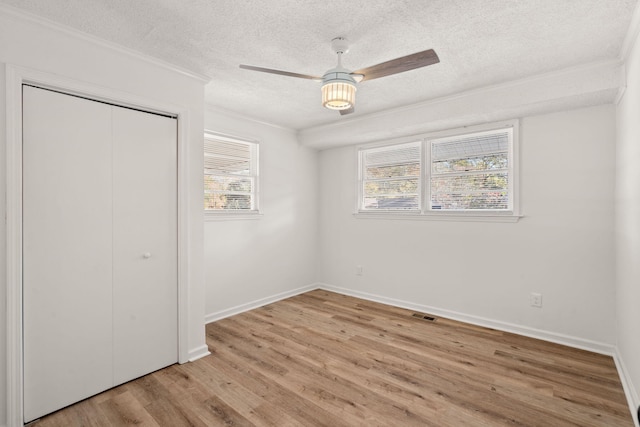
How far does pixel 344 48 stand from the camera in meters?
2.27

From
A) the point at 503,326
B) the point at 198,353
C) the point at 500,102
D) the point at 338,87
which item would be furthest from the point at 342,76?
the point at 503,326

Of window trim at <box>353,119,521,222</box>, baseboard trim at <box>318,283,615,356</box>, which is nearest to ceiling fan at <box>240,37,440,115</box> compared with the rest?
window trim at <box>353,119,521,222</box>

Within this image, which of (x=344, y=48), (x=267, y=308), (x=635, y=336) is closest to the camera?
(x=635, y=336)

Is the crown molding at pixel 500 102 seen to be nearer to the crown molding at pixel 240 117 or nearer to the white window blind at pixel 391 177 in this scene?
the white window blind at pixel 391 177

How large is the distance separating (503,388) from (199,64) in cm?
344

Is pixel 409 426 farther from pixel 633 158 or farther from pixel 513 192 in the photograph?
pixel 513 192

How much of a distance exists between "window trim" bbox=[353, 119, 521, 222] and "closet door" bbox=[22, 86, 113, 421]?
3164 mm

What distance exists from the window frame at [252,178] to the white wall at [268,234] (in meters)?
0.05

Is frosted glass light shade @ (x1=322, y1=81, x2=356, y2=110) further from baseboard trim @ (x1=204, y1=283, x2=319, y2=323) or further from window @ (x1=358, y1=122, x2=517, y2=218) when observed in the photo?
baseboard trim @ (x1=204, y1=283, x2=319, y2=323)

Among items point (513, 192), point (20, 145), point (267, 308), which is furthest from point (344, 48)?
point (267, 308)

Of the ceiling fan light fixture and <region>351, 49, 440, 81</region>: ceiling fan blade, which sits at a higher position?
<region>351, 49, 440, 81</region>: ceiling fan blade

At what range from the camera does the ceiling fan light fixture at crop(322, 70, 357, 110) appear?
2127 mm

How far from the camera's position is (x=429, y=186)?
13.2ft

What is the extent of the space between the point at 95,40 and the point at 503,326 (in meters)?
4.46
